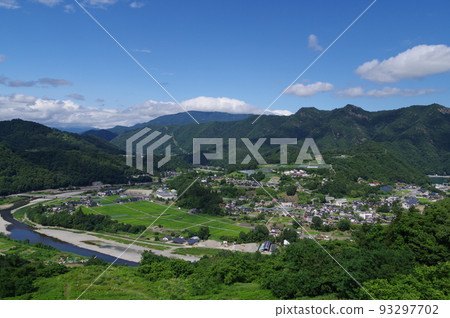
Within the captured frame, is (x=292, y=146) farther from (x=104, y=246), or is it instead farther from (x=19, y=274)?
(x=19, y=274)

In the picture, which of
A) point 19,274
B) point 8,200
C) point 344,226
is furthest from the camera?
point 8,200

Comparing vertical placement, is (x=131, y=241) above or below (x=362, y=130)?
below

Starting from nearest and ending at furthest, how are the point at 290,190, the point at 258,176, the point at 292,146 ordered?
the point at 290,190, the point at 258,176, the point at 292,146

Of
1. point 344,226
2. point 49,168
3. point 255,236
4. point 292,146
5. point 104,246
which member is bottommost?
point 104,246

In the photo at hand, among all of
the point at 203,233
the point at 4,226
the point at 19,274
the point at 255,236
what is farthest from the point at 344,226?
the point at 4,226

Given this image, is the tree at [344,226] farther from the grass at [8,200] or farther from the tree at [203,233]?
the grass at [8,200]

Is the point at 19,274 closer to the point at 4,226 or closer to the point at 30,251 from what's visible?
the point at 30,251

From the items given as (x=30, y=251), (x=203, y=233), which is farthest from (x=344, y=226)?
(x=30, y=251)

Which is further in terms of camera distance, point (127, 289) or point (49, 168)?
point (49, 168)
